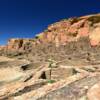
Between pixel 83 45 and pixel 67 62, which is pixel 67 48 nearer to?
pixel 83 45

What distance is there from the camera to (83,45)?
3150cm

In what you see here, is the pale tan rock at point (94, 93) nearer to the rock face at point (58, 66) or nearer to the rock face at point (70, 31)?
the rock face at point (58, 66)

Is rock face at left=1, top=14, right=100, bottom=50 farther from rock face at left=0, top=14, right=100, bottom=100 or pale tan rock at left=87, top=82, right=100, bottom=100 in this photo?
pale tan rock at left=87, top=82, right=100, bottom=100

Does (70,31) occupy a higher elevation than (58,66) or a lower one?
higher

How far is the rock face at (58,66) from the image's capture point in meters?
5.53

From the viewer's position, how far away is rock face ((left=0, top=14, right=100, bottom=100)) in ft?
18.1

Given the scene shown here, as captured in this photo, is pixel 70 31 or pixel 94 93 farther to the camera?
pixel 70 31

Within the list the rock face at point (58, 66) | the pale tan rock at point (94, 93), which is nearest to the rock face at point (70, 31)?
the rock face at point (58, 66)

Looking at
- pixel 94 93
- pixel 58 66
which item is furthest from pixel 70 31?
pixel 94 93

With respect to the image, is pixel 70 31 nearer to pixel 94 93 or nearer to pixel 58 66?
pixel 58 66

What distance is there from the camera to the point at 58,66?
730 inches

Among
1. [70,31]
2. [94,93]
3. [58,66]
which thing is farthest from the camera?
[70,31]

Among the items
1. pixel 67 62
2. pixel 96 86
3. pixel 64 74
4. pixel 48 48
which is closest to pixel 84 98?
pixel 96 86

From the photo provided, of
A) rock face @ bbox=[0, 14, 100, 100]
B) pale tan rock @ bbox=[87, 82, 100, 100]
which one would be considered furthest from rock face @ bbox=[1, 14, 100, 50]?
pale tan rock @ bbox=[87, 82, 100, 100]
